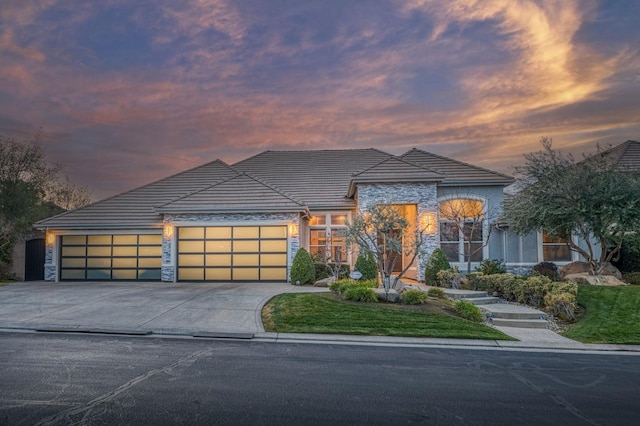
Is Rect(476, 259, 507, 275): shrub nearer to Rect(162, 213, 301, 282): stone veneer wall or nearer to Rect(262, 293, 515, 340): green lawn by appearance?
Rect(262, 293, 515, 340): green lawn

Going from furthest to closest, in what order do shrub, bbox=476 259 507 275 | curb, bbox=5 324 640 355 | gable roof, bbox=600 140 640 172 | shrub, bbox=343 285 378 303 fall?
gable roof, bbox=600 140 640 172
shrub, bbox=476 259 507 275
shrub, bbox=343 285 378 303
curb, bbox=5 324 640 355

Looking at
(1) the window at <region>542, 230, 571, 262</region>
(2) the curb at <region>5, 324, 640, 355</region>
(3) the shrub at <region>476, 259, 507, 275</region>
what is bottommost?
(2) the curb at <region>5, 324, 640, 355</region>

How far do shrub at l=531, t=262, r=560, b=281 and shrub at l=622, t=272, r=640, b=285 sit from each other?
2330mm

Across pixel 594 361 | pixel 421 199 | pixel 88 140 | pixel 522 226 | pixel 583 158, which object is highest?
pixel 88 140

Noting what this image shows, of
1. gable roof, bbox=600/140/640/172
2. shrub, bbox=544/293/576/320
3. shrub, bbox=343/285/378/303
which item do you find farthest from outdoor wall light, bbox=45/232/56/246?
gable roof, bbox=600/140/640/172

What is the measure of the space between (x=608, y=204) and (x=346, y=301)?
10223 millimetres

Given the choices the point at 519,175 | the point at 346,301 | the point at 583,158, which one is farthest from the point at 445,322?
the point at 583,158

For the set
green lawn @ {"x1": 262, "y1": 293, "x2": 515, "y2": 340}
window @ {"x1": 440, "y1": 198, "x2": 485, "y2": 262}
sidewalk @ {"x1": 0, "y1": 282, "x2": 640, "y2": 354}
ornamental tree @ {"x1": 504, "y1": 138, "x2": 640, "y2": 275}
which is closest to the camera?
sidewalk @ {"x1": 0, "y1": 282, "x2": 640, "y2": 354}

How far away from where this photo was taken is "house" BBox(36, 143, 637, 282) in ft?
58.0

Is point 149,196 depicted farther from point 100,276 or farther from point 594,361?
point 594,361

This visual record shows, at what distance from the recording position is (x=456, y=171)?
63.4 feet

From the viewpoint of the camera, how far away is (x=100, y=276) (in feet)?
62.6

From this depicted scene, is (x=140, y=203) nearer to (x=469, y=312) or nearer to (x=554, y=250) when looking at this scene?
(x=469, y=312)

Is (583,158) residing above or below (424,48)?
below
